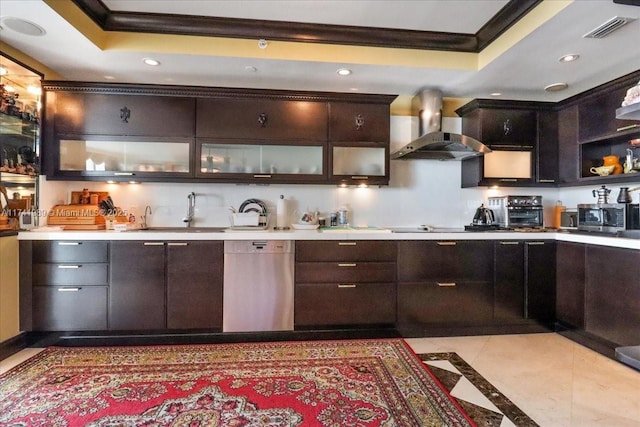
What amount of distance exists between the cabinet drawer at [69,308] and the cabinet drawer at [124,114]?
55.9 inches

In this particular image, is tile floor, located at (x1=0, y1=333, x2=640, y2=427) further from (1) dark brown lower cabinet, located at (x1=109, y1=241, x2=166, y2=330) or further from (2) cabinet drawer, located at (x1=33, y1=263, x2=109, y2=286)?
(1) dark brown lower cabinet, located at (x1=109, y1=241, x2=166, y2=330)

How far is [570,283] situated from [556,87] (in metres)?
1.85

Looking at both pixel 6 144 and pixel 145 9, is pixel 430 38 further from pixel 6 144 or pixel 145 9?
pixel 6 144

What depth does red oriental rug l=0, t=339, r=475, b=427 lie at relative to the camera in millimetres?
1771

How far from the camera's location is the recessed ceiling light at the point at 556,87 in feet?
9.81

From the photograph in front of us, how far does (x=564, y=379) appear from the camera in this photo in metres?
2.24

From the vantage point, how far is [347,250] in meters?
2.86

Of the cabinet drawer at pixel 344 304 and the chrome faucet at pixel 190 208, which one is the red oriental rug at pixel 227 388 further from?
the chrome faucet at pixel 190 208

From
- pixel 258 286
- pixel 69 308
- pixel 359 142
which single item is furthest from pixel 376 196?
pixel 69 308

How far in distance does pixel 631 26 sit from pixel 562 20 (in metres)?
0.49

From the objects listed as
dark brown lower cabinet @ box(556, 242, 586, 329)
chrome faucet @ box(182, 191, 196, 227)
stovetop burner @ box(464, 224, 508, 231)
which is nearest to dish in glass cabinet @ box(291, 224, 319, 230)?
chrome faucet @ box(182, 191, 196, 227)

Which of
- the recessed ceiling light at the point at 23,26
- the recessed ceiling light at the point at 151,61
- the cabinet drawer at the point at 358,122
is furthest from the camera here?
the cabinet drawer at the point at 358,122

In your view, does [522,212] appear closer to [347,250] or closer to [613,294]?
[613,294]

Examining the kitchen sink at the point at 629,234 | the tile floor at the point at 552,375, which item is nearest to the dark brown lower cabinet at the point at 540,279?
the tile floor at the point at 552,375
